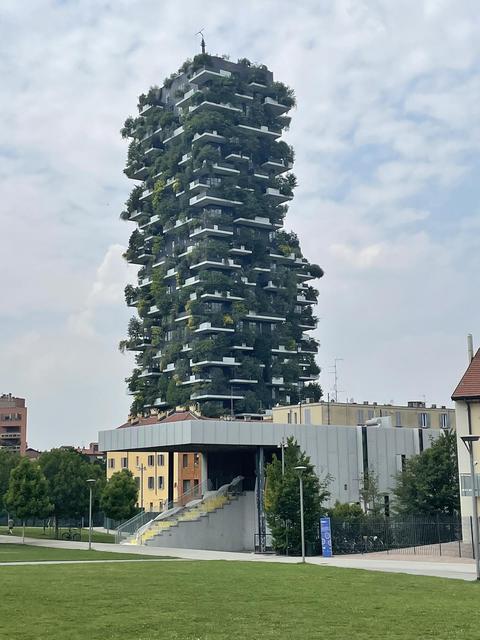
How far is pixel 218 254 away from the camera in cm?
14488

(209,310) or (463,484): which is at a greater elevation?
(209,310)

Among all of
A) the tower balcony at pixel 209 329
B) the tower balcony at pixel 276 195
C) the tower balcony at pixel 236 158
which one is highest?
the tower balcony at pixel 236 158

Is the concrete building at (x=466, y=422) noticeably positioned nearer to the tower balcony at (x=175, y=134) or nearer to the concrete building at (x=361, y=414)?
the concrete building at (x=361, y=414)

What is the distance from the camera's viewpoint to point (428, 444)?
75.6m

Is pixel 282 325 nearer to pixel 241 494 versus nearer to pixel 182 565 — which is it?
pixel 241 494

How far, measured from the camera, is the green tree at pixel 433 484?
62.8 m

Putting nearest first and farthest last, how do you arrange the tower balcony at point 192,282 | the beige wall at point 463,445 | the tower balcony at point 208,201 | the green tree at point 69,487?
1. the beige wall at point 463,445
2. the green tree at point 69,487
3. the tower balcony at point 192,282
4. the tower balcony at point 208,201

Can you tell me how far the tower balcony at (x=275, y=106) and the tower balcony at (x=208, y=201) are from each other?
2217 centimetres

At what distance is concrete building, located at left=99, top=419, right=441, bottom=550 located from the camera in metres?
65.5

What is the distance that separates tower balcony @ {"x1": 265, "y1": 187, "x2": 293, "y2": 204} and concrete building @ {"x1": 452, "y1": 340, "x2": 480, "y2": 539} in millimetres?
101271

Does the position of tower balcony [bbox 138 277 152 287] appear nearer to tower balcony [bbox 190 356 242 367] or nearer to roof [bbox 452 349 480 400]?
tower balcony [bbox 190 356 242 367]

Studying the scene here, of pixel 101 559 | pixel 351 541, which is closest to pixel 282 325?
pixel 351 541

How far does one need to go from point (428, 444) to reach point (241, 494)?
17111 mm

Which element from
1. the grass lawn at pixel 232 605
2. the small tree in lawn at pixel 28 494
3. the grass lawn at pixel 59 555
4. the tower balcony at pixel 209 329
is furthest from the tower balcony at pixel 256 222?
the grass lawn at pixel 232 605
